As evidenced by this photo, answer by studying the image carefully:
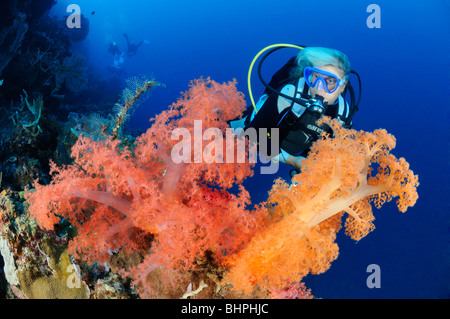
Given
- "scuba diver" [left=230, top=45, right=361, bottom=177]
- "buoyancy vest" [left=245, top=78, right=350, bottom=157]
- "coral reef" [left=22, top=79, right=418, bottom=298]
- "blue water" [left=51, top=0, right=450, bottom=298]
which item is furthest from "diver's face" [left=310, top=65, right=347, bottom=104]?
"blue water" [left=51, top=0, right=450, bottom=298]

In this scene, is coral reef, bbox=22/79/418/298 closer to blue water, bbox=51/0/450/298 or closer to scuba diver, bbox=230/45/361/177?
scuba diver, bbox=230/45/361/177

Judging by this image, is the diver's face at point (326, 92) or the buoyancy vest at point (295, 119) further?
the buoyancy vest at point (295, 119)

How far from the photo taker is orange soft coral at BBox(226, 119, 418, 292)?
2176 millimetres

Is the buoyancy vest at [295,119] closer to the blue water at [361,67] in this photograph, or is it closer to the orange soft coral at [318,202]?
the orange soft coral at [318,202]

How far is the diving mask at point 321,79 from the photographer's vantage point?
10.2 ft

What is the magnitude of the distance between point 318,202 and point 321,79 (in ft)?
5.87

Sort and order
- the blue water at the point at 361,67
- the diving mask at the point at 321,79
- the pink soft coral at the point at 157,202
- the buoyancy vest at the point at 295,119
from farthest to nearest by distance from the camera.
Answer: the blue water at the point at 361,67 < the buoyancy vest at the point at 295,119 < the diving mask at the point at 321,79 < the pink soft coral at the point at 157,202

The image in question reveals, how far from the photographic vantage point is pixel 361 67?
27750 millimetres

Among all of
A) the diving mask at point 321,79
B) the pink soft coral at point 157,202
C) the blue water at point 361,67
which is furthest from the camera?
the blue water at point 361,67

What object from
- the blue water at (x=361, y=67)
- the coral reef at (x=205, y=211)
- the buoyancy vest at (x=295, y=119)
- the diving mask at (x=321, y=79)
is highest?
the blue water at (x=361, y=67)

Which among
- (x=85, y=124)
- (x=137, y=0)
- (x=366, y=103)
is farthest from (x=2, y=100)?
(x=137, y=0)

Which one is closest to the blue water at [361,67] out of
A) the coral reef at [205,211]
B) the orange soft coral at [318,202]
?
the coral reef at [205,211]

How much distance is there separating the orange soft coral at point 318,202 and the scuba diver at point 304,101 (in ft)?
2.83
